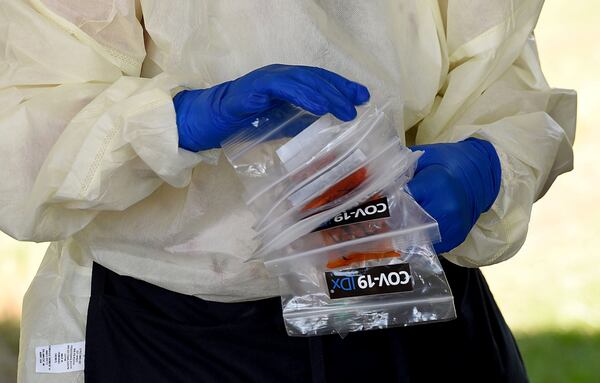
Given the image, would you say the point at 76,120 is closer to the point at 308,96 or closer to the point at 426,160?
the point at 308,96

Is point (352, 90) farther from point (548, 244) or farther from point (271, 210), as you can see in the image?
point (548, 244)

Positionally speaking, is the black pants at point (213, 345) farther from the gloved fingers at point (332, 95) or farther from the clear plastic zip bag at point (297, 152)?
the gloved fingers at point (332, 95)

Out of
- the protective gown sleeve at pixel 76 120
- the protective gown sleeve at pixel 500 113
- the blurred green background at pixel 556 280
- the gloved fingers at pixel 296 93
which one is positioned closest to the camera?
the gloved fingers at pixel 296 93

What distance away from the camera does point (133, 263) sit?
1525 mm

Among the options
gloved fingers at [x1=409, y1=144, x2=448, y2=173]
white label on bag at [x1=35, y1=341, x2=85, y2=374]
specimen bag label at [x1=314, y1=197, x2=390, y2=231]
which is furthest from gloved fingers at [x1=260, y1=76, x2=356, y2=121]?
white label on bag at [x1=35, y1=341, x2=85, y2=374]

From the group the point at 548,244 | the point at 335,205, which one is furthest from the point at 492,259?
the point at 548,244

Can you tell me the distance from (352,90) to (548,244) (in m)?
3.32

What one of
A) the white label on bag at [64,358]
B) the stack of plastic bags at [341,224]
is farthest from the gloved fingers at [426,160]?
the white label on bag at [64,358]

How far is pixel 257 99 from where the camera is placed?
4.21ft

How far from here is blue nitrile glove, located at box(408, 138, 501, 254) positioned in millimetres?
1416

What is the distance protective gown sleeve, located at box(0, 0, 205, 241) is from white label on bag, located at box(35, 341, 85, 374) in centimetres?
21

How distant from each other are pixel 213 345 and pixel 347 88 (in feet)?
1.41

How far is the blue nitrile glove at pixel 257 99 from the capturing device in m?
1.27

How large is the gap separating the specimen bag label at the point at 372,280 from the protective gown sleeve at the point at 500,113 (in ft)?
1.04
